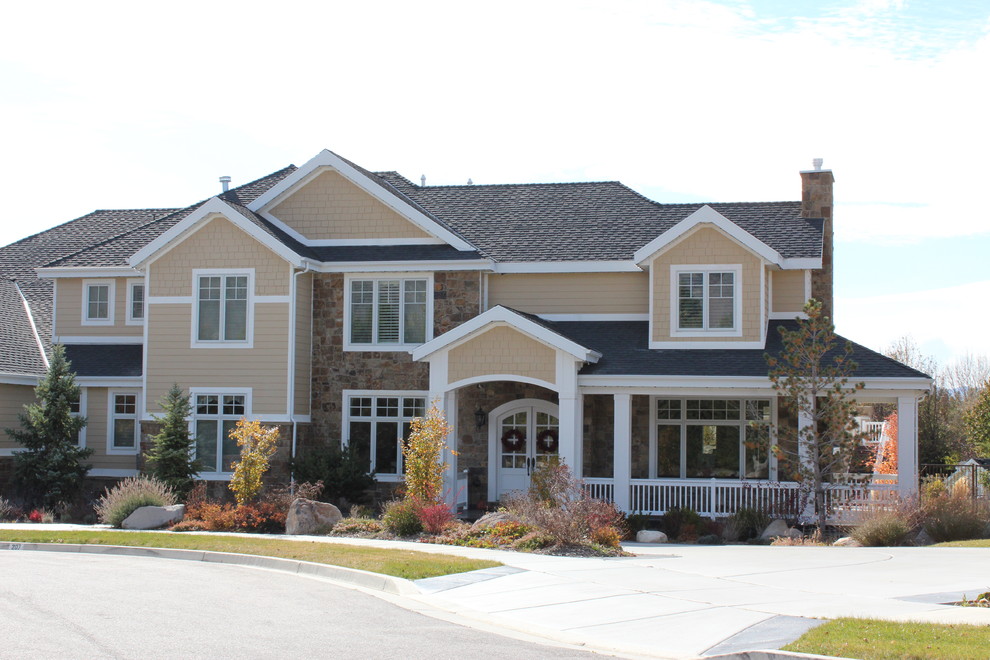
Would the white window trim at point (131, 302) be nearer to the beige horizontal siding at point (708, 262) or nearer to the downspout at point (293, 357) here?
the downspout at point (293, 357)

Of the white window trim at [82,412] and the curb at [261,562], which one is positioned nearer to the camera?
the curb at [261,562]

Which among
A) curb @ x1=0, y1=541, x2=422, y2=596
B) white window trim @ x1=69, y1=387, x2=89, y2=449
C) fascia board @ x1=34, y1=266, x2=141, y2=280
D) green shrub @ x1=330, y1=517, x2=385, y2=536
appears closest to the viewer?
curb @ x1=0, y1=541, x2=422, y2=596

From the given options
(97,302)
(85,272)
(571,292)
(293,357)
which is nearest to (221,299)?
(293,357)

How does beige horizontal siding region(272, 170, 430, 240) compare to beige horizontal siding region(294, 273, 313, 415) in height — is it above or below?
above

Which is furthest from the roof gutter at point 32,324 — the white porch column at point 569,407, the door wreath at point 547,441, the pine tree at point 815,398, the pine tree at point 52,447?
the pine tree at point 815,398

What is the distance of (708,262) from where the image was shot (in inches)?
960

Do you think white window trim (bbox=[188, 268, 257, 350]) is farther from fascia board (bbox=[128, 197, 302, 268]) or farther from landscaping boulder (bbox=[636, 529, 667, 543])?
landscaping boulder (bbox=[636, 529, 667, 543])

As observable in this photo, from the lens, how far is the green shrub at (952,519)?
19.9 meters

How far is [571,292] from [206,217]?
8.59 metres

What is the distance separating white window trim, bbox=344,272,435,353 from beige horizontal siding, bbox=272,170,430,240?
113 centimetres

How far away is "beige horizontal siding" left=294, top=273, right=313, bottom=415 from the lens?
25516mm

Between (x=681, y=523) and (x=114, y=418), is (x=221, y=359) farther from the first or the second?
(x=681, y=523)

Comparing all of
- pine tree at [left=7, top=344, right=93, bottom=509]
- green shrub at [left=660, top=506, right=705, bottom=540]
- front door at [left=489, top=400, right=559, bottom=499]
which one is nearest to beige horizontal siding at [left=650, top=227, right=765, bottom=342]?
front door at [left=489, top=400, right=559, bottom=499]

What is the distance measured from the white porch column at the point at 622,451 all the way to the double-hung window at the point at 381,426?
4.84 meters
